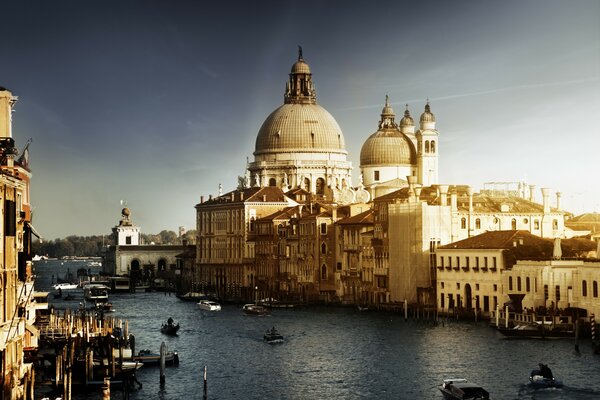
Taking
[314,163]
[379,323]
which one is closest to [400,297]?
[379,323]

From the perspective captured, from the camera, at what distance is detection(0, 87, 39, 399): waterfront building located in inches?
1246

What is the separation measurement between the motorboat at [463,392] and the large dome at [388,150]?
77720 mm

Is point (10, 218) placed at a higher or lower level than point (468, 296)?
higher

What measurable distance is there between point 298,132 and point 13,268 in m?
94.8

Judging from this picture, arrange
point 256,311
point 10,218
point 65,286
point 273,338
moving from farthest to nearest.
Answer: point 65,286 → point 256,311 → point 273,338 → point 10,218

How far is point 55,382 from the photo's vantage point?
44.6 m

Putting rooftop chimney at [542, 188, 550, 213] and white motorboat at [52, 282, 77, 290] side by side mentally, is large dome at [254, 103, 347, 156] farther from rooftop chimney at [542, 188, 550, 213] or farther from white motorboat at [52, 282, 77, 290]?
rooftop chimney at [542, 188, 550, 213]

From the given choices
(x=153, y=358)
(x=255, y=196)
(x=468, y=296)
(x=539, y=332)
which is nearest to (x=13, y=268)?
(x=153, y=358)

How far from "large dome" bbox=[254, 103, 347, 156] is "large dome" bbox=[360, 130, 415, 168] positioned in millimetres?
7495

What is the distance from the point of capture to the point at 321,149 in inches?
5044

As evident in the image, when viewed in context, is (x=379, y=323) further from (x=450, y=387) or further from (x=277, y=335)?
(x=450, y=387)

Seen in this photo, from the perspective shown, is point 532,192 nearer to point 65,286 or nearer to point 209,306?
point 209,306

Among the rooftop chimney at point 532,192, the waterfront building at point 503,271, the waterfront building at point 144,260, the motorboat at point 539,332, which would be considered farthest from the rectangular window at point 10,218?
the waterfront building at point 144,260

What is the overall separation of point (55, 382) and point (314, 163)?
84221 millimetres
